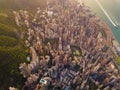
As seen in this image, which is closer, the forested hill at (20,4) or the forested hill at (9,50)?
the forested hill at (9,50)

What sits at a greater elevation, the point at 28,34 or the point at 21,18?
the point at 21,18

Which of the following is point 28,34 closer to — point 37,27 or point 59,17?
point 37,27

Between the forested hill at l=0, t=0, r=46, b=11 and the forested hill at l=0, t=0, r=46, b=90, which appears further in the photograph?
the forested hill at l=0, t=0, r=46, b=11

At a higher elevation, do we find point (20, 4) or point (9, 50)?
point (20, 4)

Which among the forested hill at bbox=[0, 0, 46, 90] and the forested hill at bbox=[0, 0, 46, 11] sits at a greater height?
the forested hill at bbox=[0, 0, 46, 11]

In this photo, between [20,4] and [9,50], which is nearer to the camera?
[9,50]

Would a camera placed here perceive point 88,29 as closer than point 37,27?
No

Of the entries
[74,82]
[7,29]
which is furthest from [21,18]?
[74,82]

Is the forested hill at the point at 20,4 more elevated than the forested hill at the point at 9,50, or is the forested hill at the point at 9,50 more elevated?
the forested hill at the point at 20,4
